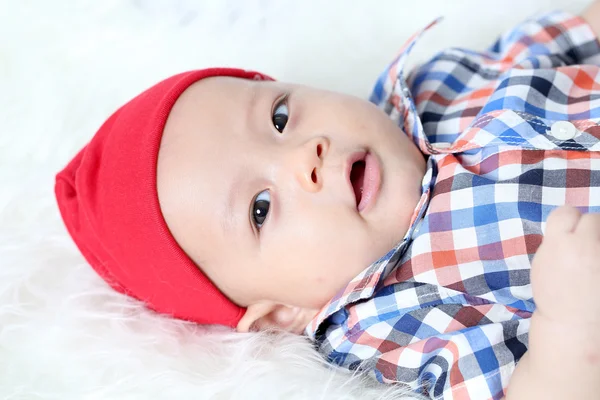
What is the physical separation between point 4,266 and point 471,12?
4.48ft

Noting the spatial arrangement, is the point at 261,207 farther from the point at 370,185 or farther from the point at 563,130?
the point at 563,130

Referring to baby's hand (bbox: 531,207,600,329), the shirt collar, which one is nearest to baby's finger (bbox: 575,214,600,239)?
baby's hand (bbox: 531,207,600,329)

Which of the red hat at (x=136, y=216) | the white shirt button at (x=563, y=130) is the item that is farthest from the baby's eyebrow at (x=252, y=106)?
the white shirt button at (x=563, y=130)

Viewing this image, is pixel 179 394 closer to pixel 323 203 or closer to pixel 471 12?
pixel 323 203

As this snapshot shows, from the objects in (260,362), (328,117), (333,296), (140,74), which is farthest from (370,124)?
(140,74)

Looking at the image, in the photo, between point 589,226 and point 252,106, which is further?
point 252,106

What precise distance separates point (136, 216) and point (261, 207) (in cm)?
26

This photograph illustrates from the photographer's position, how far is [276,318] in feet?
4.78

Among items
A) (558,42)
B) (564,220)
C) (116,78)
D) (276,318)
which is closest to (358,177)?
(276,318)

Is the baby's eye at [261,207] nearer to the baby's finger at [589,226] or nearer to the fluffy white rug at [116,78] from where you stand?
the fluffy white rug at [116,78]

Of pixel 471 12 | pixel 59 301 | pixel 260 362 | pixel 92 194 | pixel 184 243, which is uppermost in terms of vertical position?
pixel 471 12

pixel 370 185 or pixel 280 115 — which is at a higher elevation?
pixel 280 115

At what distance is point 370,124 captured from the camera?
1.36 meters

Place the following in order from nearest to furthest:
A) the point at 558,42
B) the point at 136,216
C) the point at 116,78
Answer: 1. the point at 136,216
2. the point at 558,42
3. the point at 116,78
